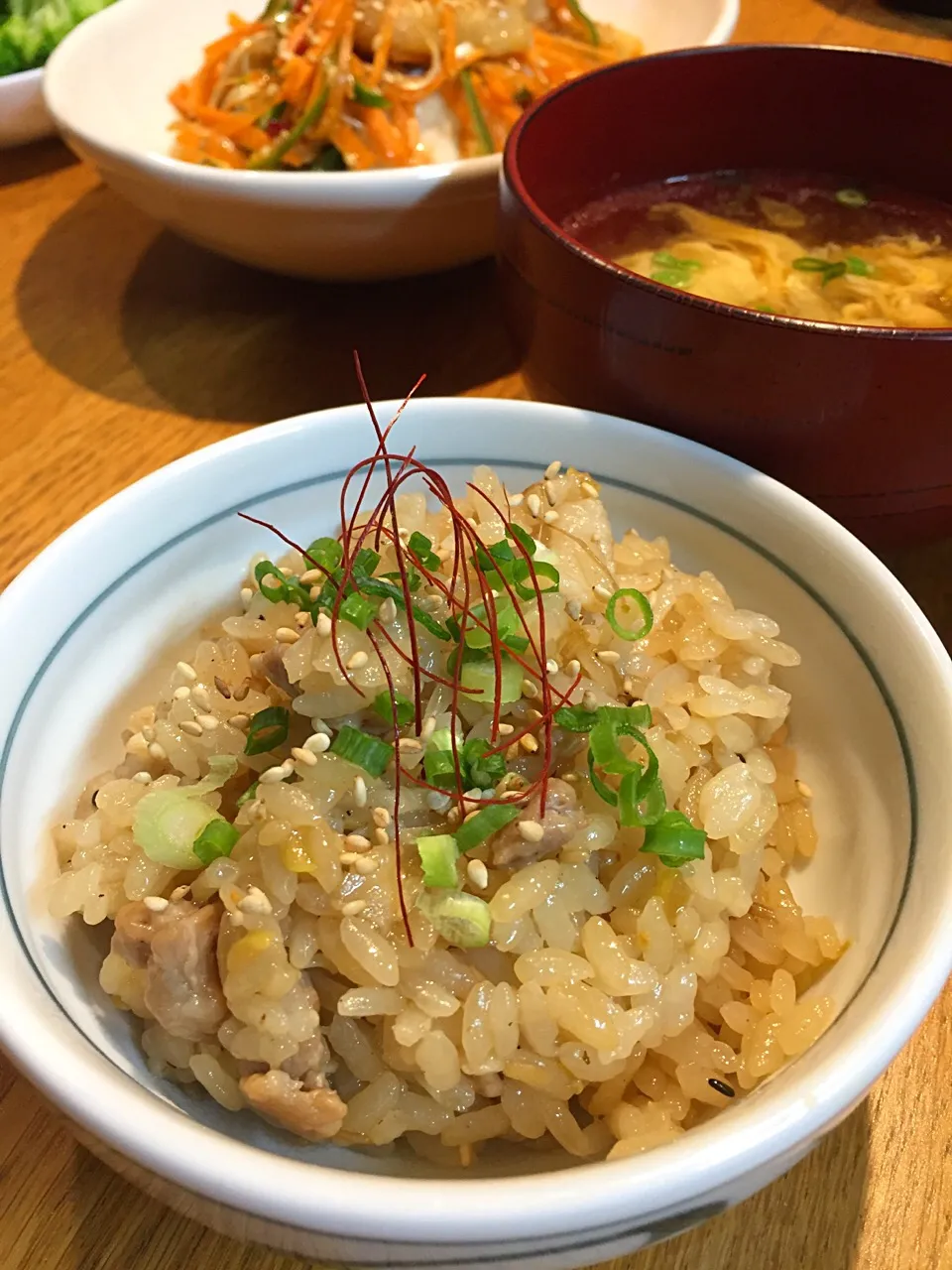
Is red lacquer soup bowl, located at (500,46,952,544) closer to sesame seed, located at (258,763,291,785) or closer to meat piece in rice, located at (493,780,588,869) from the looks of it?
meat piece in rice, located at (493,780,588,869)

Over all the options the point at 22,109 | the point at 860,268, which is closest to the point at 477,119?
the point at 860,268

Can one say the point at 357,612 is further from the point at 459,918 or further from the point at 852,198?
the point at 852,198

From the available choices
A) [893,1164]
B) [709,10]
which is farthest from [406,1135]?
[709,10]

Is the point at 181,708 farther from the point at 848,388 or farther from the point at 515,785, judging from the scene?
the point at 848,388

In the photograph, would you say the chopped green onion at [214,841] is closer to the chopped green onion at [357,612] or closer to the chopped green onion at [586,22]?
the chopped green onion at [357,612]

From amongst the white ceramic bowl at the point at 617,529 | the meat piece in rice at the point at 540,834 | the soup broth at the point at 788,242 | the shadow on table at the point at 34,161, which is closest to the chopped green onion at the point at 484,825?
the meat piece in rice at the point at 540,834

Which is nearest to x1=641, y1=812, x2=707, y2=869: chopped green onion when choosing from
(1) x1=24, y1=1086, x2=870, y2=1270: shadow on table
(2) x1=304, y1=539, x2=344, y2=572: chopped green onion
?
(1) x1=24, y1=1086, x2=870, y2=1270: shadow on table
